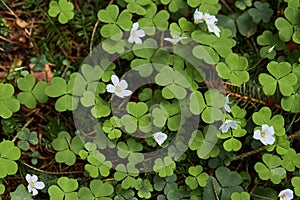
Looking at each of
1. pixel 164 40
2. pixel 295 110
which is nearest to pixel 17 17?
pixel 164 40

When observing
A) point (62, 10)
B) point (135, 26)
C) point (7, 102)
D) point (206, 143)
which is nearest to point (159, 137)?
point (206, 143)

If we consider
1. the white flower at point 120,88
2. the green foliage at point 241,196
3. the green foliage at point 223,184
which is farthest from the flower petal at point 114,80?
the green foliage at point 241,196

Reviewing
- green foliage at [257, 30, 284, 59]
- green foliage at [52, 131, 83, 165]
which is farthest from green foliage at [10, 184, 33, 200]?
green foliage at [257, 30, 284, 59]

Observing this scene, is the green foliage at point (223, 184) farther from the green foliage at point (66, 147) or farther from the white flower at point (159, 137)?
the green foliage at point (66, 147)

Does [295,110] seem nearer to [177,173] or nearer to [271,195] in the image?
[271,195]

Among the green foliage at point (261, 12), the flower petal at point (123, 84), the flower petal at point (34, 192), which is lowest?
the flower petal at point (34, 192)
